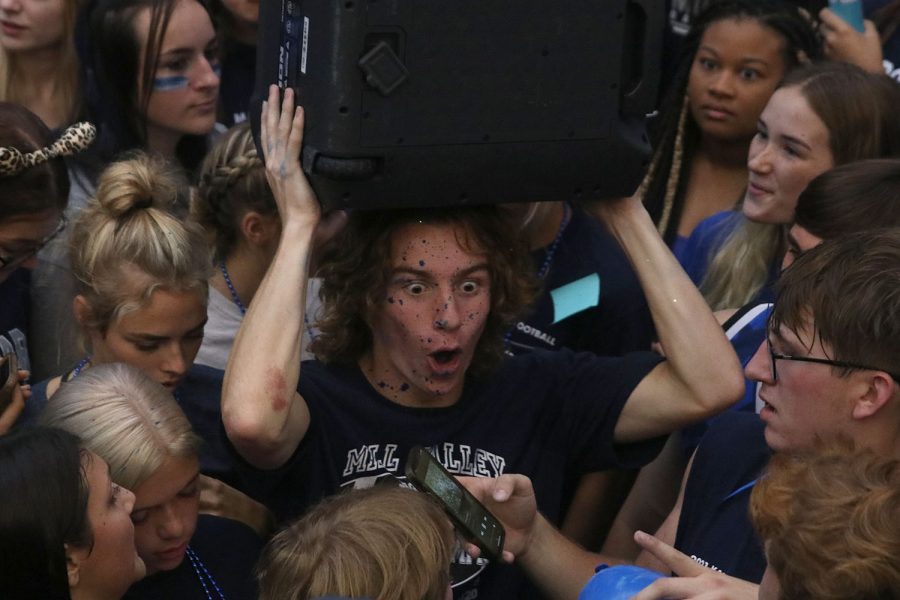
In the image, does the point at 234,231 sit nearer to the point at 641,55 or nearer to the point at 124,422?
the point at 124,422

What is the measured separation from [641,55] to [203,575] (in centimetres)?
124

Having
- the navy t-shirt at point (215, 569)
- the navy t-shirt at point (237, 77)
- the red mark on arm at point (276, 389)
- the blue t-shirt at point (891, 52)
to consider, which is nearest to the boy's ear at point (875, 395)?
the red mark on arm at point (276, 389)

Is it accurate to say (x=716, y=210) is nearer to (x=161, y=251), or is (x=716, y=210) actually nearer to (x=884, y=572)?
(x=161, y=251)

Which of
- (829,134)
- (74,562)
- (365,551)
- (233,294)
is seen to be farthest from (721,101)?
(74,562)

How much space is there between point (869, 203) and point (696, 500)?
2.48ft

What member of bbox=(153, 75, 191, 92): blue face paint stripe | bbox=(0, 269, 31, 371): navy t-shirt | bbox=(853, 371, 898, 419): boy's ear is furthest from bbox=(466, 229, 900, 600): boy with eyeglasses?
bbox=(153, 75, 191, 92): blue face paint stripe

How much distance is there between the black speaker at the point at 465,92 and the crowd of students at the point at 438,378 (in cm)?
16

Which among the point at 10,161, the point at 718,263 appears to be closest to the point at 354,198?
the point at 10,161

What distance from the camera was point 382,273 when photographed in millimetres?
2738

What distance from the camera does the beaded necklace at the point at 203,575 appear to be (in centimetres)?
259

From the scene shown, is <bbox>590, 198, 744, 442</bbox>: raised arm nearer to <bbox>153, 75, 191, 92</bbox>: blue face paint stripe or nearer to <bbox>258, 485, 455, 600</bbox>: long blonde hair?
<bbox>258, 485, 455, 600</bbox>: long blonde hair

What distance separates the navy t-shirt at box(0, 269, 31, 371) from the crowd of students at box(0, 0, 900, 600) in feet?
0.04

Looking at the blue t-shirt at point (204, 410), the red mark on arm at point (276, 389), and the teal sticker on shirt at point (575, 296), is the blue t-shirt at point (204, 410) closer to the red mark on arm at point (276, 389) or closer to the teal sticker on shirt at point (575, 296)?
the red mark on arm at point (276, 389)

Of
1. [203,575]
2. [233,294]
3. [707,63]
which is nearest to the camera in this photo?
[203,575]
